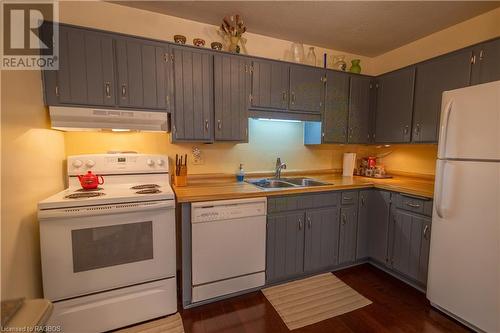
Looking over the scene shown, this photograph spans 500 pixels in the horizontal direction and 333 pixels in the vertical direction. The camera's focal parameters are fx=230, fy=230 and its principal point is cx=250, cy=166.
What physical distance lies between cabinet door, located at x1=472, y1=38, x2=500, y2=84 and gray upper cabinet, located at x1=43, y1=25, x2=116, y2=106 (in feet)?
9.97

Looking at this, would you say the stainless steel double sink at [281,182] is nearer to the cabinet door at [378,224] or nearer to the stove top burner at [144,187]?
the cabinet door at [378,224]

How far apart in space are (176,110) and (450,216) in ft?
7.75

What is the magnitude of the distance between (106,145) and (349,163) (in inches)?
109

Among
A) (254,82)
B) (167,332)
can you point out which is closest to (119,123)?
(254,82)

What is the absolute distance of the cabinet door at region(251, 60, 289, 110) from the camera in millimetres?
2297

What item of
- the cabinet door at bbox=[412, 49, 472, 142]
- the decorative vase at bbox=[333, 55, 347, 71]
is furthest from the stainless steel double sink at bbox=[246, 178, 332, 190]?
the decorative vase at bbox=[333, 55, 347, 71]

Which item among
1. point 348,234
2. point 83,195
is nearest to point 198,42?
point 83,195

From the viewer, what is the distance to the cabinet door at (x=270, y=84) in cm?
230

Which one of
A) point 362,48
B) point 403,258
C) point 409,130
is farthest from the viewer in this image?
point 362,48

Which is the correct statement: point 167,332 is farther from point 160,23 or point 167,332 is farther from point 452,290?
point 160,23

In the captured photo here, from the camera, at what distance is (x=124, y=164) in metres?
2.03

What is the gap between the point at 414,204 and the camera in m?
2.11

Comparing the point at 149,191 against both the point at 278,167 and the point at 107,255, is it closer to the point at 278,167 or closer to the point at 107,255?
the point at 107,255

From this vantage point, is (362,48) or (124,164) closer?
(124,164)
